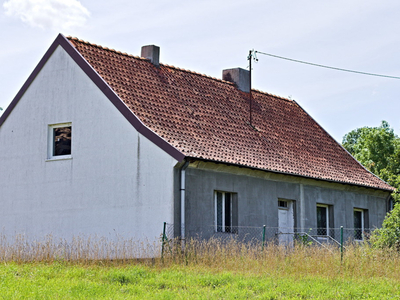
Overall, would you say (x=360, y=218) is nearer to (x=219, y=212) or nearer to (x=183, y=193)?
(x=219, y=212)

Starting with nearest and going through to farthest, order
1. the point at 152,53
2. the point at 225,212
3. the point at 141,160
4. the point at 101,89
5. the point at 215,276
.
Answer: the point at 215,276 → the point at 141,160 → the point at 101,89 → the point at 225,212 → the point at 152,53

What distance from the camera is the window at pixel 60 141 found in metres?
21.6

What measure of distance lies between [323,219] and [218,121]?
5340 mm

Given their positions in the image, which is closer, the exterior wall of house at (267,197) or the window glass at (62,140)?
the exterior wall of house at (267,197)

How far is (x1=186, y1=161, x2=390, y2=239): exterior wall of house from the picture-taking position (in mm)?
19828

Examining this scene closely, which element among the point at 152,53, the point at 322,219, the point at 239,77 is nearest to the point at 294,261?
the point at 322,219

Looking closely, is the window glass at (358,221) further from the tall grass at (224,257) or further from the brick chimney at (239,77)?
the tall grass at (224,257)

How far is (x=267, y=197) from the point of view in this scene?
72.7ft

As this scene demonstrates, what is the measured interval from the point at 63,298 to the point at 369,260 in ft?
25.5

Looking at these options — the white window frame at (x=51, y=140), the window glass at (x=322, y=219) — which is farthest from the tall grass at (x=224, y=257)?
the window glass at (x=322, y=219)

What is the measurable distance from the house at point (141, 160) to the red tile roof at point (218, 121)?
0.06m

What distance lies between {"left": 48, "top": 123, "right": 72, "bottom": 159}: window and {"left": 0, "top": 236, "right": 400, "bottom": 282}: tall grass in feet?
9.86

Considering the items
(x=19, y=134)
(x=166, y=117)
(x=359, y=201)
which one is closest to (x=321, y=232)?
(x=359, y=201)

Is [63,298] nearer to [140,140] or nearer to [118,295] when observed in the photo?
[118,295]
